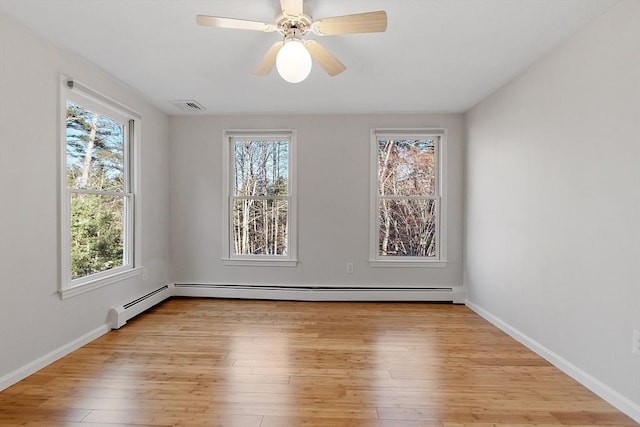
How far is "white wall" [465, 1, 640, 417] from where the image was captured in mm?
1777

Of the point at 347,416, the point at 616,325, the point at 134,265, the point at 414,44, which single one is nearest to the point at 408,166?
A: the point at 414,44

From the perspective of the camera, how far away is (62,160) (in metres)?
2.43

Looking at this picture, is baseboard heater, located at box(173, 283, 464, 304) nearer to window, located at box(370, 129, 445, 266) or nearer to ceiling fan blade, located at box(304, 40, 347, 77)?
window, located at box(370, 129, 445, 266)

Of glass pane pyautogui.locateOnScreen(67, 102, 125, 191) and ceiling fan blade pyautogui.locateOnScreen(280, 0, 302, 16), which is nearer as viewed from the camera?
ceiling fan blade pyautogui.locateOnScreen(280, 0, 302, 16)

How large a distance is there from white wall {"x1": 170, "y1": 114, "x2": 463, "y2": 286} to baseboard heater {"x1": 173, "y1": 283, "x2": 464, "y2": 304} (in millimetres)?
78

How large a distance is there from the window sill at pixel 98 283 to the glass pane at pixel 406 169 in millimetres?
2967

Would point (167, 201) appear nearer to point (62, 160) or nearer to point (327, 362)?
point (62, 160)

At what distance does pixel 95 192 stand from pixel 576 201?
151 inches

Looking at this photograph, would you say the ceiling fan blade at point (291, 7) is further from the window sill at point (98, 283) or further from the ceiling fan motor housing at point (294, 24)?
the window sill at point (98, 283)

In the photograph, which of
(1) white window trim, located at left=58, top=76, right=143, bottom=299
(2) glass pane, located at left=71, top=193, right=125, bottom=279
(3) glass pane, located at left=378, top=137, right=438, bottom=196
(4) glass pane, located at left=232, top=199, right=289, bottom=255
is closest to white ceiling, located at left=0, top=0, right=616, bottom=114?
(1) white window trim, located at left=58, top=76, right=143, bottom=299

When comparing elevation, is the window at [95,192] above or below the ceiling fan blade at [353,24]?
below

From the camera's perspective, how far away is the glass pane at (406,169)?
158 inches

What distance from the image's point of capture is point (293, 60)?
5.87 ft

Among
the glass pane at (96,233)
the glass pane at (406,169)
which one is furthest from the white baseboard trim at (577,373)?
the glass pane at (96,233)
